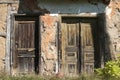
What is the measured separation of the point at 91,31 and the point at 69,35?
27.7 inches

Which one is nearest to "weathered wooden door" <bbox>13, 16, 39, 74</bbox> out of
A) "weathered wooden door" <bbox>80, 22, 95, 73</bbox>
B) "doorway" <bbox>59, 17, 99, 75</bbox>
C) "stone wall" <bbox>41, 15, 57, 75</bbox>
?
"stone wall" <bbox>41, 15, 57, 75</bbox>

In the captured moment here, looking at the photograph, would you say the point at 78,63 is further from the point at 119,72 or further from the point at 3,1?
the point at 3,1

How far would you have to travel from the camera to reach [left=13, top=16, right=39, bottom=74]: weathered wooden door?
12.7 metres

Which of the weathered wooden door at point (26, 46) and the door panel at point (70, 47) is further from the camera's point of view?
the door panel at point (70, 47)

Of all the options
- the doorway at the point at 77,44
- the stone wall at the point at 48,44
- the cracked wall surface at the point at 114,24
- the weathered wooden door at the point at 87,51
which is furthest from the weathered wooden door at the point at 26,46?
the cracked wall surface at the point at 114,24

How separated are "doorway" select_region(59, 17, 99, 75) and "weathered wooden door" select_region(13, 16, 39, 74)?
838 millimetres

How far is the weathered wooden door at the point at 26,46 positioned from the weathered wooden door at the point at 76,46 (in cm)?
85

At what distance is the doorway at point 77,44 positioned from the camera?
12891 mm

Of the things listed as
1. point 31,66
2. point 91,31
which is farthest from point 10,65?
point 91,31

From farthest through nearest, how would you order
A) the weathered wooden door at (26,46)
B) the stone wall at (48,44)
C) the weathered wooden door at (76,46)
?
the weathered wooden door at (76,46)
the weathered wooden door at (26,46)
the stone wall at (48,44)

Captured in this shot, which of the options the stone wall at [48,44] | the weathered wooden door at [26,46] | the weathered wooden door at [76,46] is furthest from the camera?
the weathered wooden door at [76,46]

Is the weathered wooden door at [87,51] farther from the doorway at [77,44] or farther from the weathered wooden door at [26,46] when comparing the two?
the weathered wooden door at [26,46]

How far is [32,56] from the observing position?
12.8 metres

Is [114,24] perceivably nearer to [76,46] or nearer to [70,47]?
[76,46]
